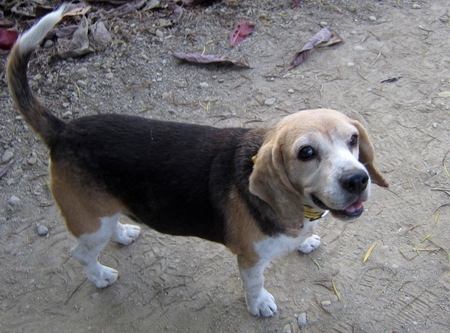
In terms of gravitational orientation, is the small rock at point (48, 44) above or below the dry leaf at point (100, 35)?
above

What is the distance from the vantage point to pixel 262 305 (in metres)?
3.81

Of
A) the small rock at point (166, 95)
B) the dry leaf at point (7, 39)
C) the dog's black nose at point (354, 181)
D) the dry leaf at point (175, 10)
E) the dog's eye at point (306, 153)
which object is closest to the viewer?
the dog's black nose at point (354, 181)

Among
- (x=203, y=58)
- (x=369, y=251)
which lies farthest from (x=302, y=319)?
(x=203, y=58)

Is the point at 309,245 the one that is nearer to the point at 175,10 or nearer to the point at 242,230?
the point at 242,230

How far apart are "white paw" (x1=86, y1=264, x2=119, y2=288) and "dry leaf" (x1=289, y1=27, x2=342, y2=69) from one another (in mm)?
3678

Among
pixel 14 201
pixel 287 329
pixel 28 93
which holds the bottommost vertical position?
pixel 287 329

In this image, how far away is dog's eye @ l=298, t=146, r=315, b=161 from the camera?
2805mm

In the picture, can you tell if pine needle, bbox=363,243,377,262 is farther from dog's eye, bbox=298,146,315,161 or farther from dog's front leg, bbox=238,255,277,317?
dog's eye, bbox=298,146,315,161

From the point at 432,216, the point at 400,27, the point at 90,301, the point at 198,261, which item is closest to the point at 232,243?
the point at 198,261

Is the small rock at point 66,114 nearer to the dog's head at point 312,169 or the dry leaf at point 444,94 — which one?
the dog's head at point 312,169

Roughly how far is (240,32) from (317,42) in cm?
118

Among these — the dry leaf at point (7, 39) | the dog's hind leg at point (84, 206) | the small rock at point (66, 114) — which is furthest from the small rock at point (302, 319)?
the dry leaf at point (7, 39)

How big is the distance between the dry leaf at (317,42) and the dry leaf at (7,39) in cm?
409

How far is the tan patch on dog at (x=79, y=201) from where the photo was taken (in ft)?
11.0
